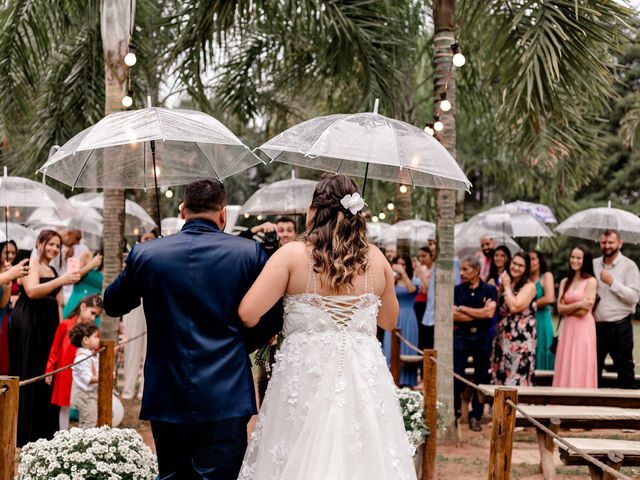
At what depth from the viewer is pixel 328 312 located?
14.8 ft

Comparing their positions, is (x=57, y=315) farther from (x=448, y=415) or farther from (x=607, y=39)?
(x=607, y=39)

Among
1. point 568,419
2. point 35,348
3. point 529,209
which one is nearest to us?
point 568,419

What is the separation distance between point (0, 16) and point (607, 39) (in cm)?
690

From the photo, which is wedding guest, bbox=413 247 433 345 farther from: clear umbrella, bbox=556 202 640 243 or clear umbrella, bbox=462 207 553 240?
clear umbrella, bbox=556 202 640 243

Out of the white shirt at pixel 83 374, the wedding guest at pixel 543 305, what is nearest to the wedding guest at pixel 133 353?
the white shirt at pixel 83 374

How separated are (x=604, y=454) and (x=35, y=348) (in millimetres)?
5443

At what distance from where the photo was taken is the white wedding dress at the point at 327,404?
14.5 ft

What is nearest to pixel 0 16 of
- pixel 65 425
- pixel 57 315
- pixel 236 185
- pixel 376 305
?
pixel 57 315

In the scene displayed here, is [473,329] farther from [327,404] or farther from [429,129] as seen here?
[327,404]

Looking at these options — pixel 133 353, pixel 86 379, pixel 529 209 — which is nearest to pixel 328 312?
pixel 86 379

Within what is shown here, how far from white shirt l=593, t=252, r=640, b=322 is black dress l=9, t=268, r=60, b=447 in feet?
19.9

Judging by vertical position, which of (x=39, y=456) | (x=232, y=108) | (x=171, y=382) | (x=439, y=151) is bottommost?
(x=39, y=456)

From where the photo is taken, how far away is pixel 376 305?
4.61 meters

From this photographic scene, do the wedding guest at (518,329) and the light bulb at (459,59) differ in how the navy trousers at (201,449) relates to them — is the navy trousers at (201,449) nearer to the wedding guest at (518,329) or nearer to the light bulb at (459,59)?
the light bulb at (459,59)
